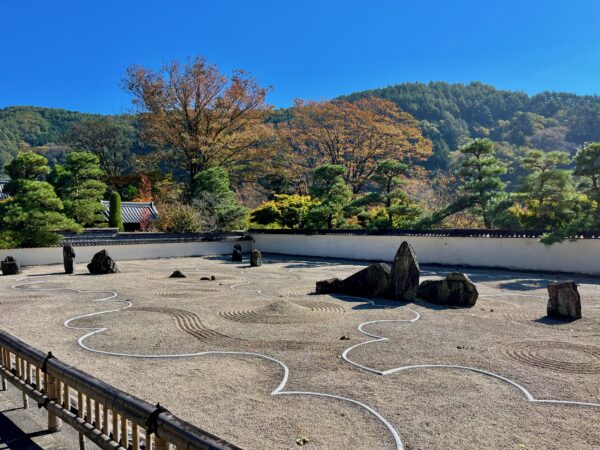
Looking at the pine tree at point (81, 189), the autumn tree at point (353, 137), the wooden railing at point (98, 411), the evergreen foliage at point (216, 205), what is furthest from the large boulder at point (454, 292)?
the autumn tree at point (353, 137)

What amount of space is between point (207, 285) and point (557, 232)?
37.9ft

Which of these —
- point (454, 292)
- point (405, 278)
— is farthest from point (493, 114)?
point (454, 292)

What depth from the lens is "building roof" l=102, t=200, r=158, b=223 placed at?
33409 mm

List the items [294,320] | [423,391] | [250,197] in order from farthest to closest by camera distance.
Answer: [250,197] < [294,320] < [423,391]

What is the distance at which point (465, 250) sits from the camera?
19547mm

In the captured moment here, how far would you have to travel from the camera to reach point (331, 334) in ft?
26.8

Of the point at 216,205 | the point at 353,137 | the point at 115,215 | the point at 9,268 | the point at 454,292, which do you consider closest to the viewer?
the point at 454,292

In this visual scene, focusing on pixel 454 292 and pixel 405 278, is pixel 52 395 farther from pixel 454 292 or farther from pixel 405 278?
pixel 454 292

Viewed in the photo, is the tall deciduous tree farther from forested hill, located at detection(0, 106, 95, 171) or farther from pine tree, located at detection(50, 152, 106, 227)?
forested hill, located at detection(0, 106, 95, 171)

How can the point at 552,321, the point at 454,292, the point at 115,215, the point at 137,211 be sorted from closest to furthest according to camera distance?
the point at 552,321 → the point at 454,292 → the point at 115,215 → the point at 137,211

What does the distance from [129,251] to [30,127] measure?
4194 centimetres

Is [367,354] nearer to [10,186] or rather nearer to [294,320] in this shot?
[294,320]

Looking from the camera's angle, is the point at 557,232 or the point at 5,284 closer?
the point at 5,284

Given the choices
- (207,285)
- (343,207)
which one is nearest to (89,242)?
(207,285)
